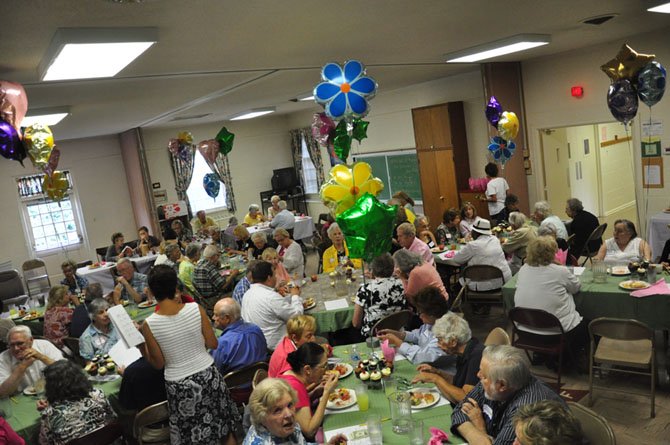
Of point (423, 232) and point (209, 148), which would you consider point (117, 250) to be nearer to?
point (209, 148)

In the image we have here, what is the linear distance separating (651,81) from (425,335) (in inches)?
175

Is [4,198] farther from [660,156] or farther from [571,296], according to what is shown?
[660,156]

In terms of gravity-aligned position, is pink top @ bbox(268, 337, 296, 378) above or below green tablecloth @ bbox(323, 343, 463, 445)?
above

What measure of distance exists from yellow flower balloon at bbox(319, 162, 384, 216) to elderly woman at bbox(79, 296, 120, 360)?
7.37 ft

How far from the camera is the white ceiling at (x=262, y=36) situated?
3.37m

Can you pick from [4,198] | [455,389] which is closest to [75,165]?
[4,198]

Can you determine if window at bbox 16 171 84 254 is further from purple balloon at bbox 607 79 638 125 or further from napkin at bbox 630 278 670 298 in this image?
napkin at bbox 630 278 670 298

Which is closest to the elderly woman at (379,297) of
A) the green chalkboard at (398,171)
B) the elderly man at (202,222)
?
the elderly man at (202,222)

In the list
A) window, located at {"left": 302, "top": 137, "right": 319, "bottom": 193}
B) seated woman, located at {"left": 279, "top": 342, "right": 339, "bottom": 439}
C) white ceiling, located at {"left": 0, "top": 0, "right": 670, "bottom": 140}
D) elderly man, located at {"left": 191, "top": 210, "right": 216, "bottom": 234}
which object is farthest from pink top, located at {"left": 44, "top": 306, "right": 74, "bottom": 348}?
window, located at {"left": 302, "top": 137, "right": 319, "bottom": 193}

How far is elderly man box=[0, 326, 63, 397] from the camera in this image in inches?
157

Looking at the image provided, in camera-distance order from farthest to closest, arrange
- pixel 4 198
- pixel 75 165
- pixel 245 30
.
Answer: pixel 75 165 → pixel 4 198 → pixel 245 30

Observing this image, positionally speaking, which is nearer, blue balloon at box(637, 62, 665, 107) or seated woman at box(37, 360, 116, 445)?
seated woman at box(37, 360, 116, 445)

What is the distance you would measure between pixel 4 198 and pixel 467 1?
11.6 m

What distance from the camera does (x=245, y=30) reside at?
13.6 ft
